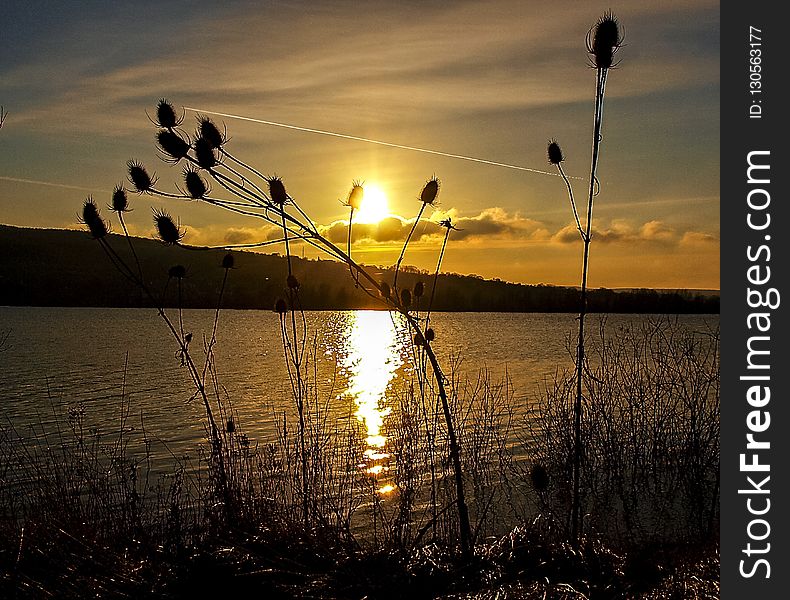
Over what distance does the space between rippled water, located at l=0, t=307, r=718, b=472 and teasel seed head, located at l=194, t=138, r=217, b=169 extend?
2.06 meters

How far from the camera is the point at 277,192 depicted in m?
5.34

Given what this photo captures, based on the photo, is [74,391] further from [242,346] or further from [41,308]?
[41,308]

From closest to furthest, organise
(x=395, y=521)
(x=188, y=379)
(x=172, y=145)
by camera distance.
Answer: (x=172, y=145), (x=395, y=521), (x=188, y=379)

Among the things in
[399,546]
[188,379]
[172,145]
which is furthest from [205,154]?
[188,379]

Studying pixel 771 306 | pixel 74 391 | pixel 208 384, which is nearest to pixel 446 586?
pixel 771 306

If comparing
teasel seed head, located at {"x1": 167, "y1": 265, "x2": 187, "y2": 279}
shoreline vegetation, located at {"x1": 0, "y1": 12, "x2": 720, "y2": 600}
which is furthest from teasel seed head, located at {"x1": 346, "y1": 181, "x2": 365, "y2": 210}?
teasel seed head, located at {"x1": 167, "y1": 265, "x2": 187, "y2": 279}

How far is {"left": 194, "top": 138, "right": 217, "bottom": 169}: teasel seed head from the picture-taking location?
4.98m

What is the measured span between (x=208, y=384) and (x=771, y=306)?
2592 centimetres

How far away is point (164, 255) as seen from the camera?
289ft

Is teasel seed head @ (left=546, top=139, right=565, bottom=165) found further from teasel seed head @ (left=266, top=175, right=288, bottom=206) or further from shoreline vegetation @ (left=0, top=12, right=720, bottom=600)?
teasel seed head @ (left=266, top=175, right=288, bottom=206)

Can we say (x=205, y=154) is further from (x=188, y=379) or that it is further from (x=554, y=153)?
(x=188, y=379)

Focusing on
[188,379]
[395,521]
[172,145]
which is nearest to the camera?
[172,145]

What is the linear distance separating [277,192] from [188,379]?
24.7 metres

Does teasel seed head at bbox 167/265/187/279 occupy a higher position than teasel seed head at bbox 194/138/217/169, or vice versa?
teasel seed head at bbox 194/138/217/169
